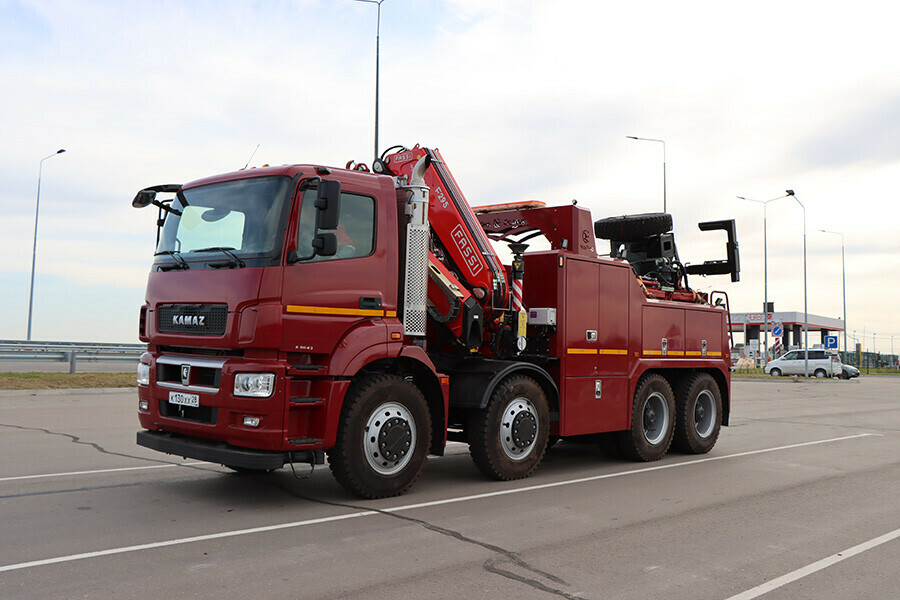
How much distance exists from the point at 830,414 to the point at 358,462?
1540cm

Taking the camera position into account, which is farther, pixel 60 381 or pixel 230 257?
pixel 60 381

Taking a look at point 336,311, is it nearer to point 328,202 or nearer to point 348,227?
point 348,227

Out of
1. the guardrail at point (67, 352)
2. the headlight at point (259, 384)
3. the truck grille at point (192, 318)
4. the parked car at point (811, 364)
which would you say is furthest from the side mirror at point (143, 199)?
the parked car at point (811, 364)

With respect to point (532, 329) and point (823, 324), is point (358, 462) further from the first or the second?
point (823, 324)

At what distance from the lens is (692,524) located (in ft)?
21.2

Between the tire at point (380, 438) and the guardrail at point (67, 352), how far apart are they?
16.0 metres

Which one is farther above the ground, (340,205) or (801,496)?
(340,205)

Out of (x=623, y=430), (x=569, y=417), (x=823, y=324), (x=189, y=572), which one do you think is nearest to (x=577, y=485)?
(x=569, y=417)

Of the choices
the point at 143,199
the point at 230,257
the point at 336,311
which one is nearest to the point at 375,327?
the point at 336,311

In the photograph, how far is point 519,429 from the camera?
8.25 metres

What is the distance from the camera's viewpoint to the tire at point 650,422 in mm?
9937

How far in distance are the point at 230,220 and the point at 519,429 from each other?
12.0 ft

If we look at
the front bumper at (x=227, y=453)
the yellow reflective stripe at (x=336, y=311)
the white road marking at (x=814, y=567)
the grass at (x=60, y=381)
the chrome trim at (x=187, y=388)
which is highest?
the yellow reflective stripe at (x=336, y=311)

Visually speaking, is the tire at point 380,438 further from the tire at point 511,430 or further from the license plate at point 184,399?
the license plate at point 184,399
